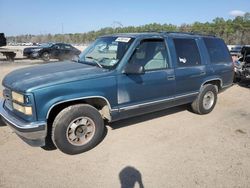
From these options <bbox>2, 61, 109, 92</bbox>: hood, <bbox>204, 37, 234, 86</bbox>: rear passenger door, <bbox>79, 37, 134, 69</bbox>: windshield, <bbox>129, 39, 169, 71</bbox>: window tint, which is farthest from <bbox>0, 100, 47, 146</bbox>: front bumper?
<bbox>204, 37, 234, 86</bbox>: rear passenger door

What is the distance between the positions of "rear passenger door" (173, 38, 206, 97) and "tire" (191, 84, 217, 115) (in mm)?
291

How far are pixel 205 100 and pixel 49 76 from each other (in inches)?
157

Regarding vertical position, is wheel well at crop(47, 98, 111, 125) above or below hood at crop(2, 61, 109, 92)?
below

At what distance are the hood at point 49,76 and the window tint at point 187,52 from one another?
6.08ft

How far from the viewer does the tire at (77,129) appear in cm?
395

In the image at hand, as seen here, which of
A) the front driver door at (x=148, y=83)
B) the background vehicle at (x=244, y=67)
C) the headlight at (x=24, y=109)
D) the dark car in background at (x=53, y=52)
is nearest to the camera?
the headlight at (x=24, y=109)

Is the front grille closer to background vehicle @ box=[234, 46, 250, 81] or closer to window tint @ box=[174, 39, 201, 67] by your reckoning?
window tint @ box=[174, 39, 201, 67]

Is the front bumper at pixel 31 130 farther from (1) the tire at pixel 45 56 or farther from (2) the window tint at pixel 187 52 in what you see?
(1) the tire at pixel 45 56

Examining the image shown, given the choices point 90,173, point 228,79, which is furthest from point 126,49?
point 228,79

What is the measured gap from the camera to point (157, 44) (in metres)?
5.11

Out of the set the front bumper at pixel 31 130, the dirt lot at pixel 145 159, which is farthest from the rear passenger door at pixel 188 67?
the front bumper at pixel 31 130

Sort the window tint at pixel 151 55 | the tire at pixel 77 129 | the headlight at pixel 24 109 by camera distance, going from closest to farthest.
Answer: the headlight at pixel 24 109 → the tire at pixel 77 129 → the window tint at pixel 151 55

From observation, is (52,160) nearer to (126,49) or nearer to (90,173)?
(90,173)

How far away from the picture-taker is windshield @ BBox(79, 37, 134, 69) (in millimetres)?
4598
